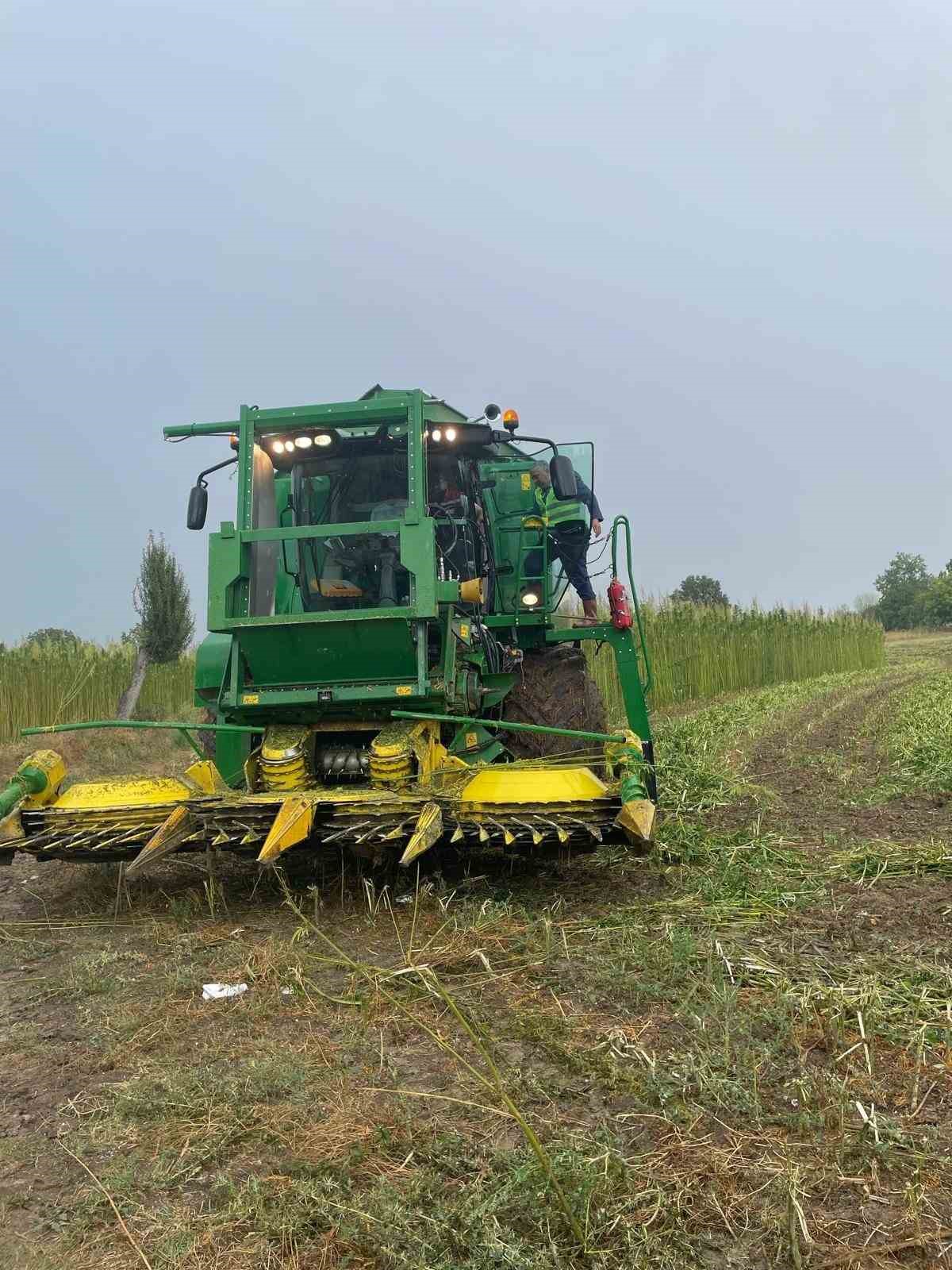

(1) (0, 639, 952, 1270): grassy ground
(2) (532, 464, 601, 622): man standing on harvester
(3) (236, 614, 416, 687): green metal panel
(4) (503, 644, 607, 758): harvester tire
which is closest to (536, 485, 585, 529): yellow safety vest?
(2) (532, 464, 601, 622): man standing on harvester

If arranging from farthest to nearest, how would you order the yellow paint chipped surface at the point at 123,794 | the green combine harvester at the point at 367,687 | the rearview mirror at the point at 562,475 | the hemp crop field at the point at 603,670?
the hemp crop field at the point at 603,670
the rearview mirror at the point at 562,475
the yellow paint chipped surface at the point at 123,794
the green combine harvester at the point at 367,687

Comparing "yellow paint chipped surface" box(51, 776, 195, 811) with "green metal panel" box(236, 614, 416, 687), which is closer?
"yellow paint chipped surface" box(51, 776, 195, 811)

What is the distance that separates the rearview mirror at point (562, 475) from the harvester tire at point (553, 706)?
1746 millimetres

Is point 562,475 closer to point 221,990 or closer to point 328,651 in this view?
point 328,651

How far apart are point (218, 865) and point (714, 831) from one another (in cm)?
321

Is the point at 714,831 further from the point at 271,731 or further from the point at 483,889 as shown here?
the point at 271,731

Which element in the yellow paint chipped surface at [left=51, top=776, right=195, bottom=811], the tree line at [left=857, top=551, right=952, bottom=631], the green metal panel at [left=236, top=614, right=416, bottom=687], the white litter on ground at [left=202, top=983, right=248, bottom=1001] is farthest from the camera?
the tree line at [left=857, top=551, right=952, bottom=631]

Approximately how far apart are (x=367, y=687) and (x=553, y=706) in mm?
2161

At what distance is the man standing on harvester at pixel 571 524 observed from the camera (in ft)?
24.1

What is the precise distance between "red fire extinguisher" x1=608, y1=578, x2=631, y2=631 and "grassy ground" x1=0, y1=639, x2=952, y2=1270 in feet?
6.81

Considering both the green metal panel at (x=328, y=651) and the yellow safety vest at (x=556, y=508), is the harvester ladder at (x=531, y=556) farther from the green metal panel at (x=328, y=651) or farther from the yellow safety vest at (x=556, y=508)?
the green metal panel at (x=328, y=651)

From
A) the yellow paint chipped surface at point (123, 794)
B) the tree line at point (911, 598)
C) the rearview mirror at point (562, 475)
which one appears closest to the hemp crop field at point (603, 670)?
the rearview mirror at point (562, 475)

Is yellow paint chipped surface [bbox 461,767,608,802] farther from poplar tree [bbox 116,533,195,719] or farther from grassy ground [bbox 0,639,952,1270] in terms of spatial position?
poplar tree [bbox 116,533,195,719]

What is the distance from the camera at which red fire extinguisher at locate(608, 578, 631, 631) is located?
23.8ft
